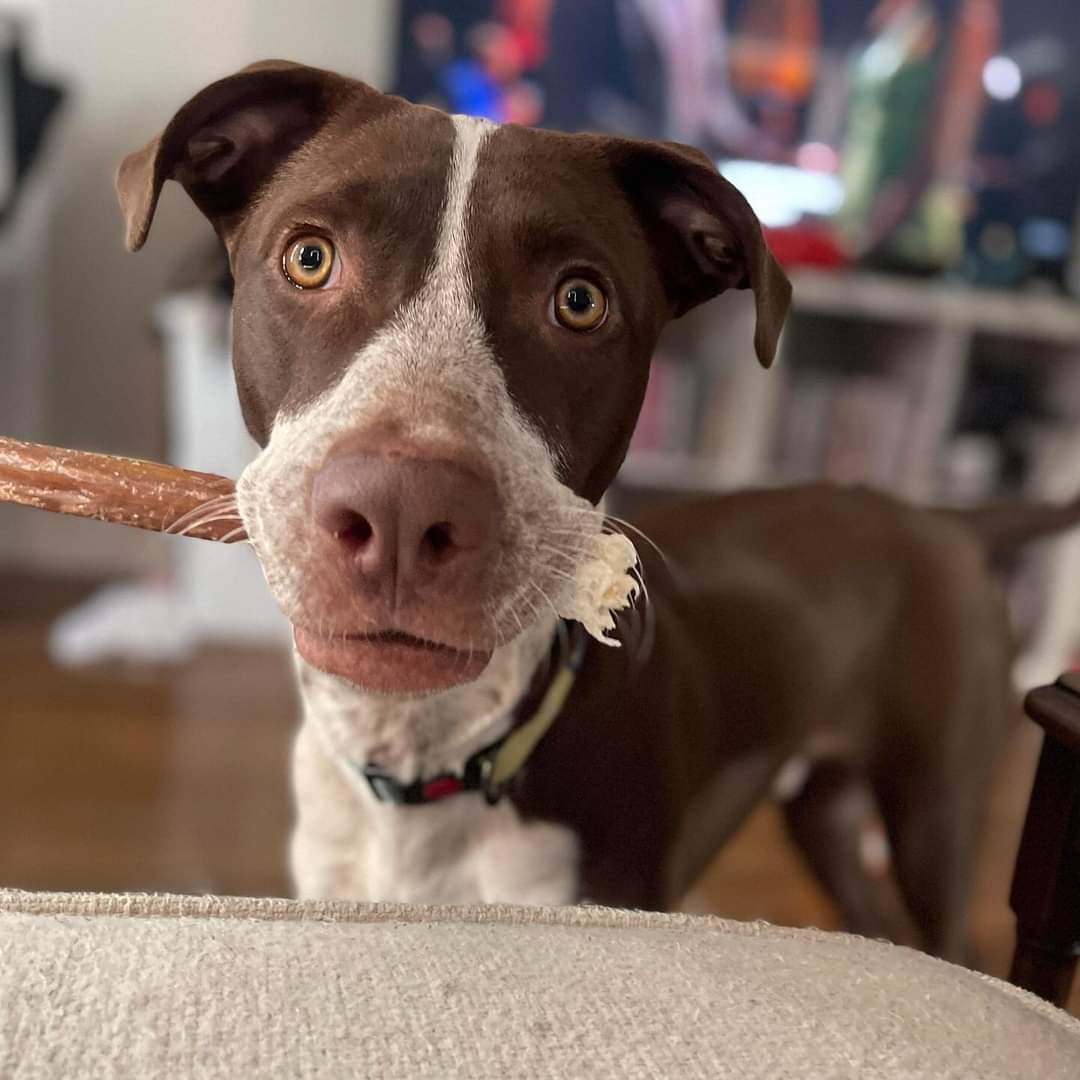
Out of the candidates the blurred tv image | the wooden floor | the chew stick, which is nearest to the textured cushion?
the chew stick

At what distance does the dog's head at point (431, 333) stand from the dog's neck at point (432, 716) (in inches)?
4.9

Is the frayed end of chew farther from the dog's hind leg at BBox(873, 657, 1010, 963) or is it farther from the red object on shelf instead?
the red object on shelf

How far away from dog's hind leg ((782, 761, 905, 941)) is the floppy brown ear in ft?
3.24

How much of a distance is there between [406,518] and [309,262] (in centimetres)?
33

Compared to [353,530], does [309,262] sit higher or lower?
higher

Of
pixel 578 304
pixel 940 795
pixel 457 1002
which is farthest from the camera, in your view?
pixel 940 795

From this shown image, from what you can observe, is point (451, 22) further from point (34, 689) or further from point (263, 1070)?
point (263, 1070)

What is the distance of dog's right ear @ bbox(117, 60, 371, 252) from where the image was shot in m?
0.99

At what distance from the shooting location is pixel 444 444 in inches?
29.7

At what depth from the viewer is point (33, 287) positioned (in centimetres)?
313

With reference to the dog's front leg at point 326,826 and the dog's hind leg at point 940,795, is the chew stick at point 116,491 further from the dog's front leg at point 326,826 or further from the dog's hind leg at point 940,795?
the dog's hind leg at point 940,795

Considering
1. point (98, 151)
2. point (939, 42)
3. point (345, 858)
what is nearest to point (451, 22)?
point (98, 151)

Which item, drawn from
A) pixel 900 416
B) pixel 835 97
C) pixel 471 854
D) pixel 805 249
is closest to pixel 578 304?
pixel 471 854

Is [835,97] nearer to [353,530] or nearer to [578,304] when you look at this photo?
[578,304]
